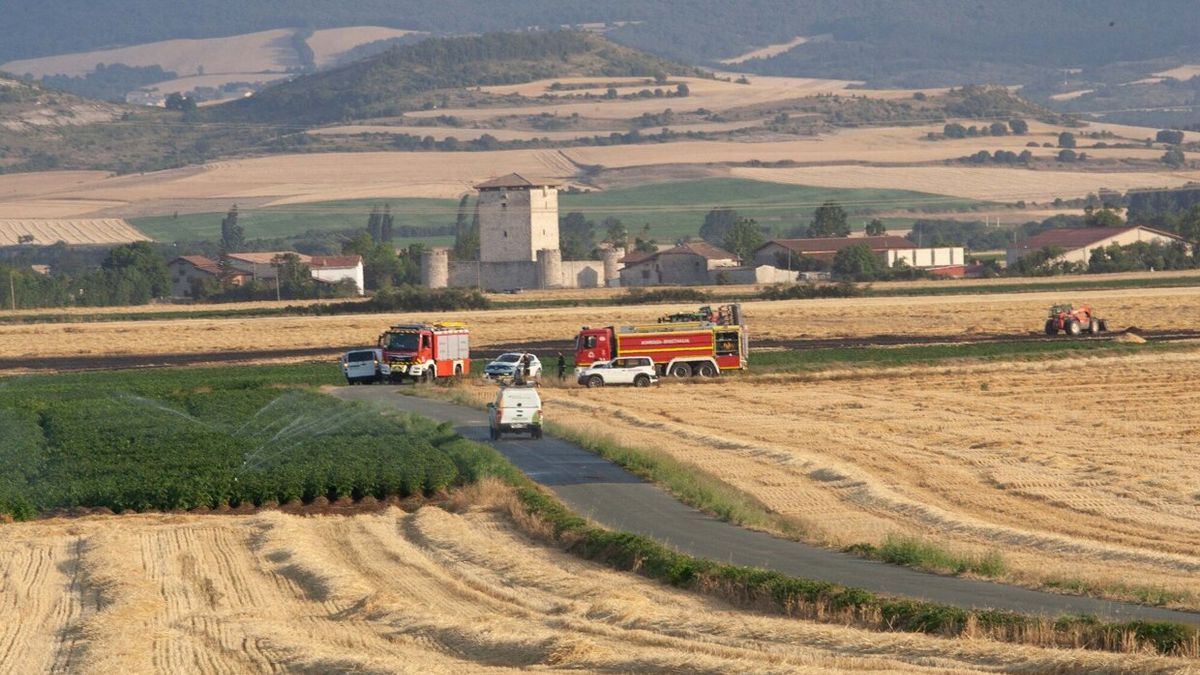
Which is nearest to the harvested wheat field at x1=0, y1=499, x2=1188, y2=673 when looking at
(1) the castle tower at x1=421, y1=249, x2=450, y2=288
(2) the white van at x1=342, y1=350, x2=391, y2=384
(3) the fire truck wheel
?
(3) the fire truck wheel

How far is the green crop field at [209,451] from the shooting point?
1551 inches

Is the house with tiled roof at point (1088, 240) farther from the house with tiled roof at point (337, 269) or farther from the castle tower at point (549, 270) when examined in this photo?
the house with tiled roof at point (337, 269)

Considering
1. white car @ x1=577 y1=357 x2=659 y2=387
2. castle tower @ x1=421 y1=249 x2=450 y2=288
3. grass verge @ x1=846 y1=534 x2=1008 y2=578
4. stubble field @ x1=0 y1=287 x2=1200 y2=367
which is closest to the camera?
grass verge @ x1=846 y1=534 x2=1008 y2=578

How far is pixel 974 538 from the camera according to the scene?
108ft

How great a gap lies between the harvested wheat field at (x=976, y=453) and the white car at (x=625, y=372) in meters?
0.91

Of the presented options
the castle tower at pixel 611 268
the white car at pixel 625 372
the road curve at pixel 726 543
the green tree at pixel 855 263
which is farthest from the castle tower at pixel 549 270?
the road curve at pixel 726 543

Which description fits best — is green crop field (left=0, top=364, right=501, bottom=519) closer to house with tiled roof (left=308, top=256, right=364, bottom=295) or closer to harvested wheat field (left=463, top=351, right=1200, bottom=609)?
harvested wheat field (left=463, top=351, right=1200, bottom=609)

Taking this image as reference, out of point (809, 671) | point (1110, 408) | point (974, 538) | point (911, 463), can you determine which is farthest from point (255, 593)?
point (1110, 408)

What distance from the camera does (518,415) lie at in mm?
49844

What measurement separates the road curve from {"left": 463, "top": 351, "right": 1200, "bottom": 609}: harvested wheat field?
97cm

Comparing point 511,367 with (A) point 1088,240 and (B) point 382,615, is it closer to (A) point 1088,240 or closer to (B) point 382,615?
(B) point 382,615

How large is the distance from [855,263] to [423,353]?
8915 centimetres

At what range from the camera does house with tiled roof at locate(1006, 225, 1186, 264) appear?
6649 inches

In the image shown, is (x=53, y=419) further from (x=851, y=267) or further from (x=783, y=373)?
(x=851, y=267)
